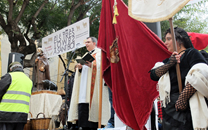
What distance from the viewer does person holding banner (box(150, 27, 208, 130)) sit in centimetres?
209

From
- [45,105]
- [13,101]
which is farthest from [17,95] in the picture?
[45,105]

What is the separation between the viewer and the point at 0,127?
14.3ft

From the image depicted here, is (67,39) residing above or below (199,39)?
above

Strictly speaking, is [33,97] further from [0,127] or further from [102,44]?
[102,44]

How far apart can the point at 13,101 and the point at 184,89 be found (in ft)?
11.5

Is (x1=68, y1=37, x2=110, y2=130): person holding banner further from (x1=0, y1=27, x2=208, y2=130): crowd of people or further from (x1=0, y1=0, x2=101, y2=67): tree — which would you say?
(x1=0, y1=0, x2=101, y2=67): tree

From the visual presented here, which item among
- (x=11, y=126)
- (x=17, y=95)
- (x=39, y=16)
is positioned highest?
(x=39, y=16)

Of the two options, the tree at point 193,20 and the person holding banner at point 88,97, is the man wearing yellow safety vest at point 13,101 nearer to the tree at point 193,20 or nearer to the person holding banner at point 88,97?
the person holding banner at point 88,97

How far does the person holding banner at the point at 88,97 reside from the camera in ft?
13.6

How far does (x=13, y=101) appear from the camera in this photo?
4.49 metres

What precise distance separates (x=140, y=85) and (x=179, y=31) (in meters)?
1.08

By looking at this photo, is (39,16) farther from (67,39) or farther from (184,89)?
(184,89)

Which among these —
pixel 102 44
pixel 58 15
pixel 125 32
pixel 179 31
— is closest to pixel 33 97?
pixel 102 44

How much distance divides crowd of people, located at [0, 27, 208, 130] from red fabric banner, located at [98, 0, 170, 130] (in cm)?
38
